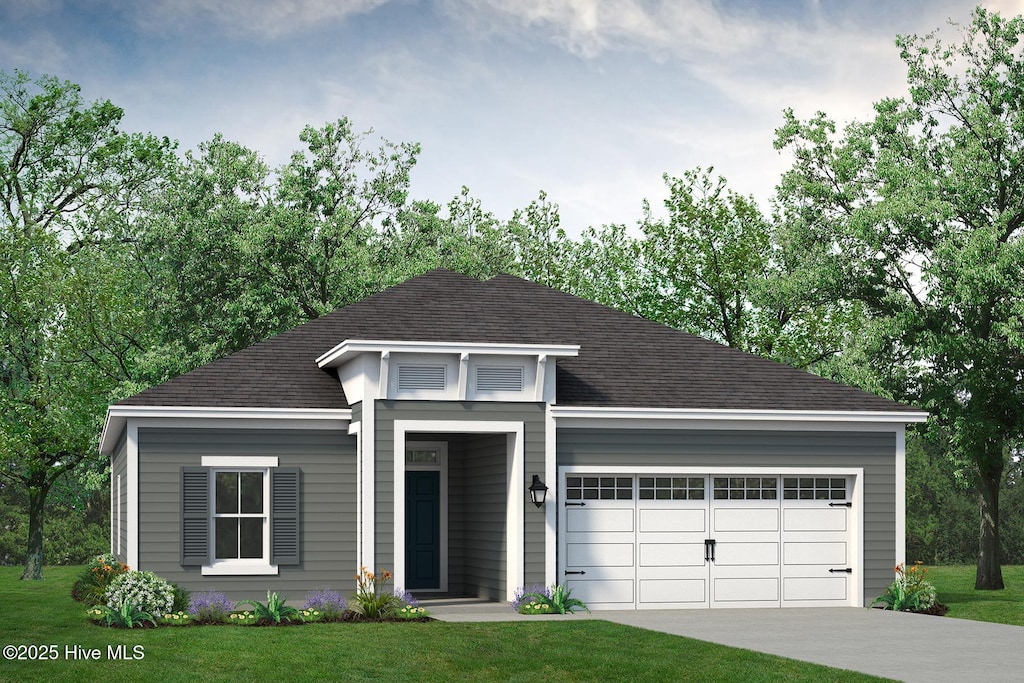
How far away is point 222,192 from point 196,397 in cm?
1552

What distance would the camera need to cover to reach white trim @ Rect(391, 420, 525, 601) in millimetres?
19531

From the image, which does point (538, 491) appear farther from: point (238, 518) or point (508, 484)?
point (238, 518)

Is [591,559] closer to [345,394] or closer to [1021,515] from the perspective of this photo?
[345,394]

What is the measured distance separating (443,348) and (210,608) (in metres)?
5.10

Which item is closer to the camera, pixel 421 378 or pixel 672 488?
pixel 421 378

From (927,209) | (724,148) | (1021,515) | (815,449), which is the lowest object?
(1021,515)

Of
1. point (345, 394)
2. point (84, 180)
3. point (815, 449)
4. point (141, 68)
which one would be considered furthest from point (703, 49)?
point (84, 180)

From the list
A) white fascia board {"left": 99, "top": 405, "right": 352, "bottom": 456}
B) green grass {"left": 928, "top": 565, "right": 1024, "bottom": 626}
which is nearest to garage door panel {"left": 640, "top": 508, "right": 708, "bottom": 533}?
green grass {"left": 928, "top": 565, "right": 1024, "bottom": 626}

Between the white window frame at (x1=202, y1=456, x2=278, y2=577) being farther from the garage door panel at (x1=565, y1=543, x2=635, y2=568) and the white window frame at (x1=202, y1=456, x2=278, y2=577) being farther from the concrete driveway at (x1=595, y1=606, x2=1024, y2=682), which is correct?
the concrete driveway at (x1=595, y1=606, x2=1024, y2=682)

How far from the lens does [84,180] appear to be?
39469 millimetres

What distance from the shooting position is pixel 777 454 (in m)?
21.4

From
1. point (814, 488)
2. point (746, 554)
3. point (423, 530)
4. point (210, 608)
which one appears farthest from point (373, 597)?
point (814, 488)

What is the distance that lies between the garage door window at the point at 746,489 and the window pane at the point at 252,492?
750 centimetres

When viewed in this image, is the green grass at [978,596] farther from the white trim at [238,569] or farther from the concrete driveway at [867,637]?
the white trim at [238,569]
